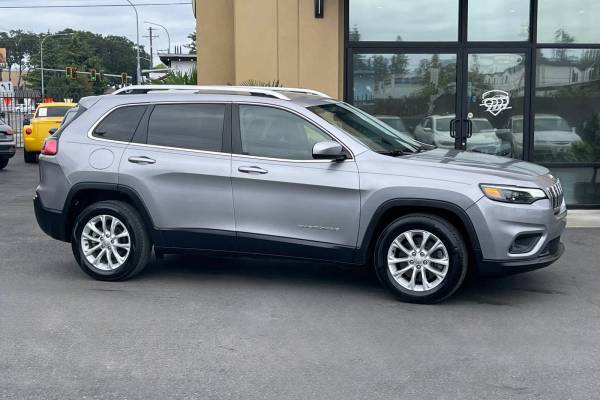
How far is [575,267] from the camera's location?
27.0ft

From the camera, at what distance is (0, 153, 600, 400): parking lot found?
484 centimetres

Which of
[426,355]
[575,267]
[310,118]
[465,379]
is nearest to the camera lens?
[465,379]

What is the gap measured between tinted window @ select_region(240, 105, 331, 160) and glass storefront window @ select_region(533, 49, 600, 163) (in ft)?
20.7

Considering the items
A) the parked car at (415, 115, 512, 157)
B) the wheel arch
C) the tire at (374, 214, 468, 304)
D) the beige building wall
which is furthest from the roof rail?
the parked car at (415, 115, 512, 157)

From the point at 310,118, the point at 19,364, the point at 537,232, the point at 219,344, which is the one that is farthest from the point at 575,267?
the point at 19,364

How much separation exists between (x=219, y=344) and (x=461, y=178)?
2.43 m

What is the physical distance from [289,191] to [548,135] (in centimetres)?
670

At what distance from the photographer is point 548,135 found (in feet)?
40.2

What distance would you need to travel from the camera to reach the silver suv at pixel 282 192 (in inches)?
258

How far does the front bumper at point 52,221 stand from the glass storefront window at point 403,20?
6.25 meters

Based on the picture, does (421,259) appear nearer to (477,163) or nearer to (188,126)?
(477,163)

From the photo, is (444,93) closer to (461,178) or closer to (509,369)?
(461,178)

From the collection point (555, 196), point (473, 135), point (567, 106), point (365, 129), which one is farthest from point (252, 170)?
point (567, 106)

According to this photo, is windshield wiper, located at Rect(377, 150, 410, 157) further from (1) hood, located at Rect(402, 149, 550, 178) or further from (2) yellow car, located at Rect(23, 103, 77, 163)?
(2) yellow car, located at Rect(23, 103, 77, 163)
